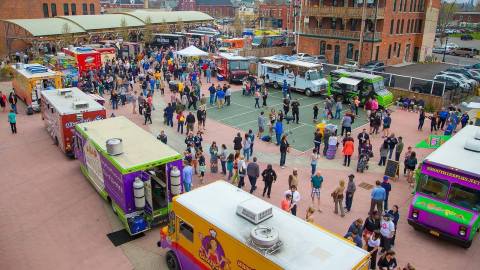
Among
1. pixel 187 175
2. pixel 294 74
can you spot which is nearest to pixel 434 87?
pixel 294 74

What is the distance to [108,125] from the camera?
1523 centimetres

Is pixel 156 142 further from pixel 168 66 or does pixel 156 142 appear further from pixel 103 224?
pixel 168 66

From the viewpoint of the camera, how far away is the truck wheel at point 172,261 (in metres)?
10.0

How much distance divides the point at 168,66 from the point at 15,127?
56.5 ft

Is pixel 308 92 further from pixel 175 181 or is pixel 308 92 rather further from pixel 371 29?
pixel 175 181

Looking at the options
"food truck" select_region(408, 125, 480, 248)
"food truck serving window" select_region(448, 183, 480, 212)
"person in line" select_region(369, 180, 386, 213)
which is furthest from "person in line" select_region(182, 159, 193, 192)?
"food truck serving window" select_region(448, 183, 480, 212)

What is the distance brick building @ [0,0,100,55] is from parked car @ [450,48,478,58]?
57173 millimetres

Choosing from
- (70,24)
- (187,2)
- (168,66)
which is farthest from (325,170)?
(187,2)

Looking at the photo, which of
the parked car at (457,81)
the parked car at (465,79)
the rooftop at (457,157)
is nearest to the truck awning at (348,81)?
the parked car at (457,81)

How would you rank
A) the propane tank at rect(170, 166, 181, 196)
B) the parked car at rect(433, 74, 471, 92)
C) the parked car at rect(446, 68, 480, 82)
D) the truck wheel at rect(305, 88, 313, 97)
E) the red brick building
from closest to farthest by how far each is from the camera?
the propane tank at rect(170, 166, 181, 196), the parked car at rect(433, 74, 471, 92), the truck wheel at rect(305, 88, 313, 97), the parked car at rect(446, 68, 480, 82), the red brick building

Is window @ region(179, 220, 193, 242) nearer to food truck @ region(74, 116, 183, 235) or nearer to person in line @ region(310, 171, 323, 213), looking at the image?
food truck @ region(74, 116, 183, 235)

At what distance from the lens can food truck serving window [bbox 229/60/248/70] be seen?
33406 mm

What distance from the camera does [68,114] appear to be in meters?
17.1

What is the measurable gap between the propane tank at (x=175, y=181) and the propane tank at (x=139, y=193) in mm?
960
